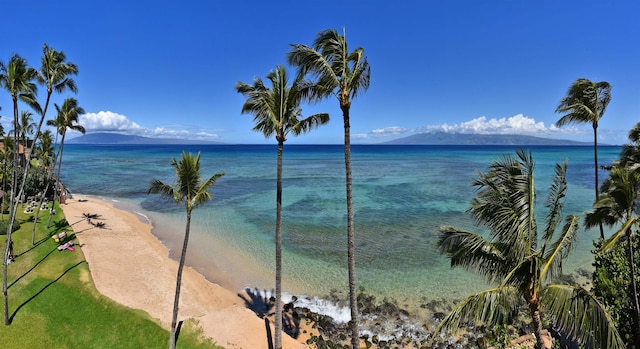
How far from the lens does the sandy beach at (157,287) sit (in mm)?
18422

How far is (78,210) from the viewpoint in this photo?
4238cm

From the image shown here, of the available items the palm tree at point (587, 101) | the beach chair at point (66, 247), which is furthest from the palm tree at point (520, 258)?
the beach chair at point (66, 247)

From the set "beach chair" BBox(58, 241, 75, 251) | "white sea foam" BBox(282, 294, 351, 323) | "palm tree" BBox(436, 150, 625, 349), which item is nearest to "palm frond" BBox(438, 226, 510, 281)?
"palm tree" BBox(436, 150, 625, 349)

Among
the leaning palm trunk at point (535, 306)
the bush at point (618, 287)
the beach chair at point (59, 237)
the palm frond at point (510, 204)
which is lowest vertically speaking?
the beach chair at point (59, 237)

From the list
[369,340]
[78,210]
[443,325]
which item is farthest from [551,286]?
[78,210]

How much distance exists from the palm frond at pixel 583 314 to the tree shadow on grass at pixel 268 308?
1385 cm

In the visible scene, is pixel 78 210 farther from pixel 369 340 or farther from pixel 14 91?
pixel 369 340

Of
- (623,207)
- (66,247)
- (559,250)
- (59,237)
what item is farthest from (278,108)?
(59,237)

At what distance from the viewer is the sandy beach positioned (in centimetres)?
1842

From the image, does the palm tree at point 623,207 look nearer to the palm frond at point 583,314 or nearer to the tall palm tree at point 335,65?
the palm frond at point 583,314

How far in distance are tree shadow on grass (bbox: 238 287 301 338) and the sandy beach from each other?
2.29 ft

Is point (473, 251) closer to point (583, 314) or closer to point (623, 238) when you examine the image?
point (583, 314)

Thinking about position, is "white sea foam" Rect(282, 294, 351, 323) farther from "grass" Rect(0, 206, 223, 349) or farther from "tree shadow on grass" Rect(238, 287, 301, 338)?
"grass" Rect(0, 206, 223, 349)

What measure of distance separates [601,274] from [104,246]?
114ft
